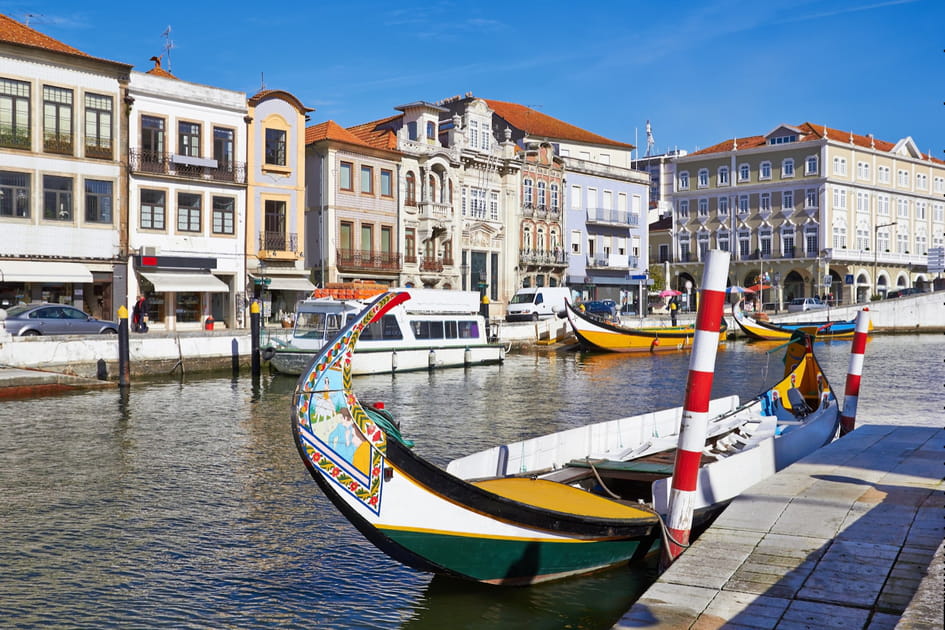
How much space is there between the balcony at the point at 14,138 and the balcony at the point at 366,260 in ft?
51.5

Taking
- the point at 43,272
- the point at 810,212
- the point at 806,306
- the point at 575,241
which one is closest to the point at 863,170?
the point at 810,212

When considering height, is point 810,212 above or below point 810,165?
below

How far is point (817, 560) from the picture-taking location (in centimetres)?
681

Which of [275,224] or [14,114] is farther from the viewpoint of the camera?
[275,224]

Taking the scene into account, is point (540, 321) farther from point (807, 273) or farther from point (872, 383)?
point (807, 273)

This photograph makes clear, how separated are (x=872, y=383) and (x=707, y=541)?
79.2ft

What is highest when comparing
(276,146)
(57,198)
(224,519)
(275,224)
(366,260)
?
(276,146)

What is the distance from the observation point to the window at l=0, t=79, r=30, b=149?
34344mm

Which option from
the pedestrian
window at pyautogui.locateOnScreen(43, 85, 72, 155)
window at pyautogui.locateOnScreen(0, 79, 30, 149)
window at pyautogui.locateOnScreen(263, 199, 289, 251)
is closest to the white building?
window at pyautogui.locateOnScreen(263, 199, 289, 251)

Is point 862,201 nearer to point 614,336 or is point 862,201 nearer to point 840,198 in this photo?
point 840,198

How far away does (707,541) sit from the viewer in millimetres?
7352

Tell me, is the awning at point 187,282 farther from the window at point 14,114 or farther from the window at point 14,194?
the window at point 14,114

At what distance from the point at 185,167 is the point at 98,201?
4.24m

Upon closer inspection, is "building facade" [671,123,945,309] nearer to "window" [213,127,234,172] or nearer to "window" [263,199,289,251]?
"window" [263,199,289,251]
